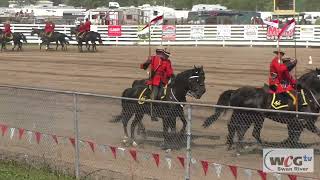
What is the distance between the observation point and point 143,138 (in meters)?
9.90

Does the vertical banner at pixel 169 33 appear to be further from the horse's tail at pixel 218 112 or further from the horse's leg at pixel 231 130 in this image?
the horse's leg at pixel 231 130

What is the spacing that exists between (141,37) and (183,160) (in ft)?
131

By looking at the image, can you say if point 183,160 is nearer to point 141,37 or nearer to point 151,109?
point 151,109

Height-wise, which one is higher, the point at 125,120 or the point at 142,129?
the point at 125,120

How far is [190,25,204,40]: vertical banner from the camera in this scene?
4872cm

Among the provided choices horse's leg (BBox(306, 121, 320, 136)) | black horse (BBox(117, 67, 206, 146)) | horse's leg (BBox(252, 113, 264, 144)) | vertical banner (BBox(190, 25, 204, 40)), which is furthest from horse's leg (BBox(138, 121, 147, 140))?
vertical banner (BBox(190, 25, 204, 40))

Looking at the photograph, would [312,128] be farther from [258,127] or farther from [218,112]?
[218,112]

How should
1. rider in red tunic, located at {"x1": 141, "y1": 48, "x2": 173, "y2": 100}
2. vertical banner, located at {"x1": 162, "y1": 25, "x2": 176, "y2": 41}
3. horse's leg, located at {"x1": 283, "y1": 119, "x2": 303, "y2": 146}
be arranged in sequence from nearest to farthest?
horse's leg, located at {"x1": 283, "y1": 119, "x2": 303, "y2": 146}, rider in red tunic, located at {"x1": 141, "y1": 48, "x2": 173, "y2": 100}, vertical banner, located at {"x1": 162, "y1": 25, "x2": 176, "y2": 41}

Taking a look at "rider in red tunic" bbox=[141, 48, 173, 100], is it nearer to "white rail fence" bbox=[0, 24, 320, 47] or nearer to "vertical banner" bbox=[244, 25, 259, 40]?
"white rail fence" bbox=[0, 24, 320, 47]

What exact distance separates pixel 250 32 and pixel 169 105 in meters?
38.5

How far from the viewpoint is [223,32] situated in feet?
158

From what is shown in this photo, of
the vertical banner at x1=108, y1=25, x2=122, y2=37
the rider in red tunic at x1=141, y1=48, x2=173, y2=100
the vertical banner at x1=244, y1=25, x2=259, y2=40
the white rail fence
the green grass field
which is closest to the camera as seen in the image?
the green grass field

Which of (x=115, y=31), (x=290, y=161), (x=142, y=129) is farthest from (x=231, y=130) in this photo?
(x=115, y=31)

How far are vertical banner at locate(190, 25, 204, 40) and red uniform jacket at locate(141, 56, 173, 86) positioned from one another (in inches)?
1426
